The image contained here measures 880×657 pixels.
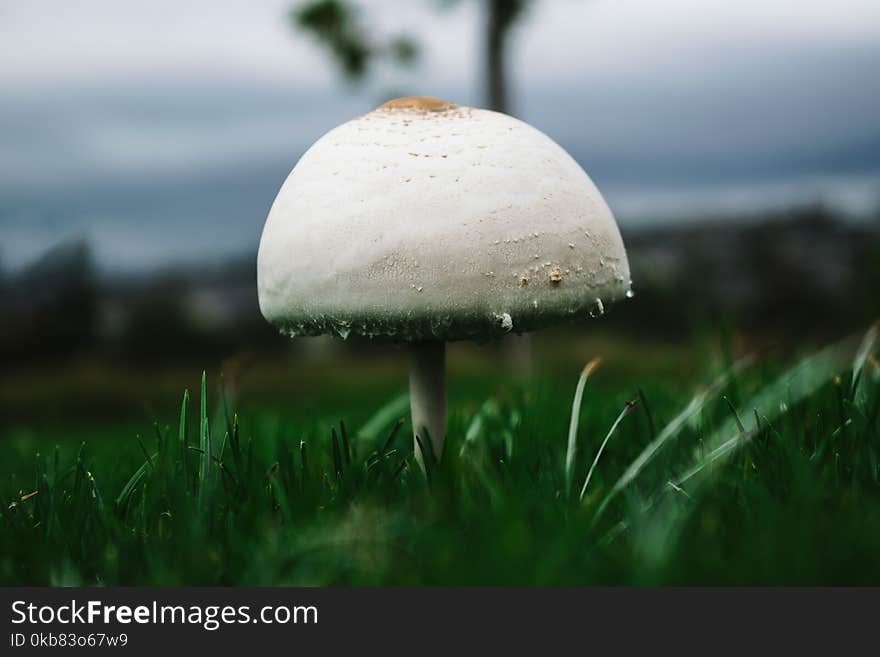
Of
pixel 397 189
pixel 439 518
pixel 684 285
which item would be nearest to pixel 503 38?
pixel 684 285

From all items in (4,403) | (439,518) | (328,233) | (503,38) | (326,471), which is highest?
(503,38)

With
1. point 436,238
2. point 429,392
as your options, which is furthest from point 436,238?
point 429,392

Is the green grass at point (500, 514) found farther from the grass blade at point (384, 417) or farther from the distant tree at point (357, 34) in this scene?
the distant tree at point (357, 34)

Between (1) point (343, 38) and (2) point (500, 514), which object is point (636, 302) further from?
(2) point (500, 514)

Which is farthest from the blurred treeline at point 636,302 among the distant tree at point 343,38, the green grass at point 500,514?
the green grass at point 500,514

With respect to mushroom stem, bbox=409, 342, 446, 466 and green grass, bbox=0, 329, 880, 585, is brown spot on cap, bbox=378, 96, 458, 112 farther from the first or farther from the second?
green grass, bbox=0, 329, 880, 585

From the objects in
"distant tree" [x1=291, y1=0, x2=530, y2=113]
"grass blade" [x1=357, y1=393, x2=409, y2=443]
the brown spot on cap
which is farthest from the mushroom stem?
"distant tree" [x1=291, y1=0, x2=530, y2=113]

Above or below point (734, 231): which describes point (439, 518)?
above

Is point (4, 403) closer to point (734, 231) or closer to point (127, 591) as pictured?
point (127, 591)
